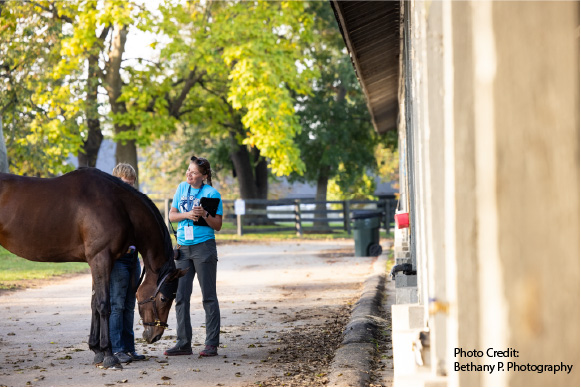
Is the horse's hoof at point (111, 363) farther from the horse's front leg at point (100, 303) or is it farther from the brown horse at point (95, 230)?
the brown horse at point (95, 230)

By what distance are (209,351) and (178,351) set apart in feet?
1.00

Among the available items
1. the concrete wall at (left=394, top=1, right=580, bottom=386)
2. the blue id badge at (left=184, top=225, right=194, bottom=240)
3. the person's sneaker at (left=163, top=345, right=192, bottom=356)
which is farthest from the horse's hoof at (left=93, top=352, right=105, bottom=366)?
the concrete wall at (left=394, top=1, right=580, bottom=386)

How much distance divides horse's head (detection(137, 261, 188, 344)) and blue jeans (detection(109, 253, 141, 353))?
0.23m

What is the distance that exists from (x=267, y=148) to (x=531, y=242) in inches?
868

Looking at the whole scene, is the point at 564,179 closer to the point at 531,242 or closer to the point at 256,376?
the point at 531,242

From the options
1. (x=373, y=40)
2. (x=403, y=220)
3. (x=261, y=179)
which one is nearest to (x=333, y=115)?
(x=261, y=179)

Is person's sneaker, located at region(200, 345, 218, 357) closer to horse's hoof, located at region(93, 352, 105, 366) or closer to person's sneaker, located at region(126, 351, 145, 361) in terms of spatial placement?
person's sneaker, located at region(126, 351, 145, 361)

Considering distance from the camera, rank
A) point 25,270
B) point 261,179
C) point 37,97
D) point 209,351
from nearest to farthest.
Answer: point 209,351
point 25,270
point 37,97
point 261,179

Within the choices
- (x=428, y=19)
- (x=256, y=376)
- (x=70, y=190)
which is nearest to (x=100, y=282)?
(x=70, y=190)

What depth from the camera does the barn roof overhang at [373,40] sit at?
25.2 ft

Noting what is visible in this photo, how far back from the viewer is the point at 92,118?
80.7 ft

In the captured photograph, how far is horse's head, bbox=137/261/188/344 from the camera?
7.26 meters

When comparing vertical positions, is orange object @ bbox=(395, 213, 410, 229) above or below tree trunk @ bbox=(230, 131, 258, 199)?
below

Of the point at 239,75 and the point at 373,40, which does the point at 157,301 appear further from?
the point at 239,75
